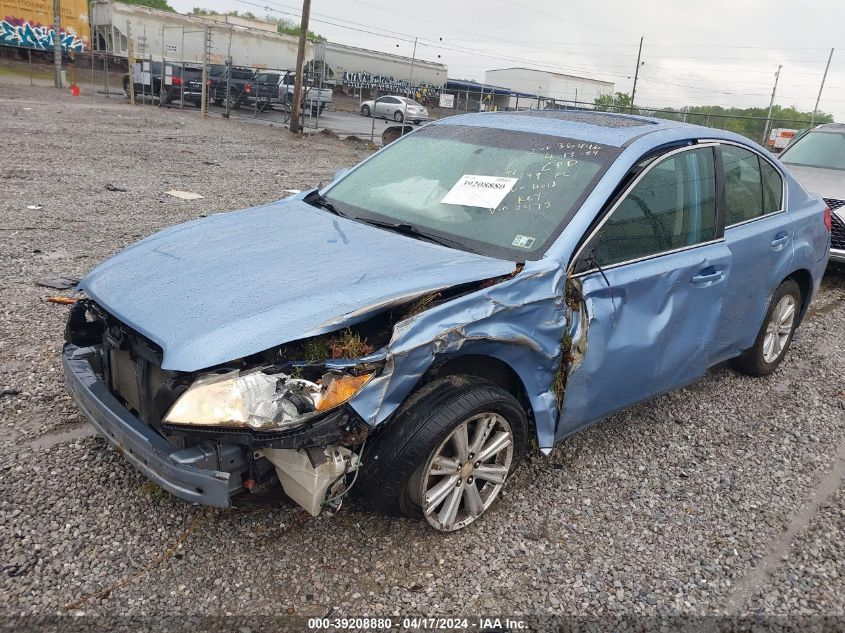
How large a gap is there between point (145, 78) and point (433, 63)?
965 inches

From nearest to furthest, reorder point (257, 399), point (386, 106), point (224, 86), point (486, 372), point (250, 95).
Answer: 1. point (257, 399)
2. point (486, 372)
3. point (250, 95)
4. point (224, 86)
5. point (386, 106)

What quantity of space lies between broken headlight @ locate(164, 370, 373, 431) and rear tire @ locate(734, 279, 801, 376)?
10.8 feet

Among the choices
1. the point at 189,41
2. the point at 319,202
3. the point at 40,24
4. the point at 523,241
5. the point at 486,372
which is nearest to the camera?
the point at 486,372

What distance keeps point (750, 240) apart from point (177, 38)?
33.6 meters

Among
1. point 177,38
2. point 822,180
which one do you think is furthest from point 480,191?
point 177,38

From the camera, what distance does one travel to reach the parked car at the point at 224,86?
26562mm

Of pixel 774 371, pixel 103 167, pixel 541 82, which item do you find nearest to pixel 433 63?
pixel 541 82

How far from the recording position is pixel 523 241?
3045 millimetres

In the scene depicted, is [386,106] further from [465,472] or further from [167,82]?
[465,472]

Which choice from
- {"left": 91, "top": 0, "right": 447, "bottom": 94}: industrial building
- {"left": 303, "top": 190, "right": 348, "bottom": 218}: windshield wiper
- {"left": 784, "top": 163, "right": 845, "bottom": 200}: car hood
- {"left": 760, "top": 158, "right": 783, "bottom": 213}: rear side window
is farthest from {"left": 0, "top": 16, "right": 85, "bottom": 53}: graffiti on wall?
{"left": 760, "top": 158, "right": 783, "bottom": 213}: rear side window

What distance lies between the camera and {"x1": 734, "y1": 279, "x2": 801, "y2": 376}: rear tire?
4465 millimetres

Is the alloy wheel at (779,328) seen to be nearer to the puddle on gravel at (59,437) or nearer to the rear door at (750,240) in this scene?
the rear door at (750,240)

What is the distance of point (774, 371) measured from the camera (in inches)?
195

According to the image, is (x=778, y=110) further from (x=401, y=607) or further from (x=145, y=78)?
(x=401, y=607)
